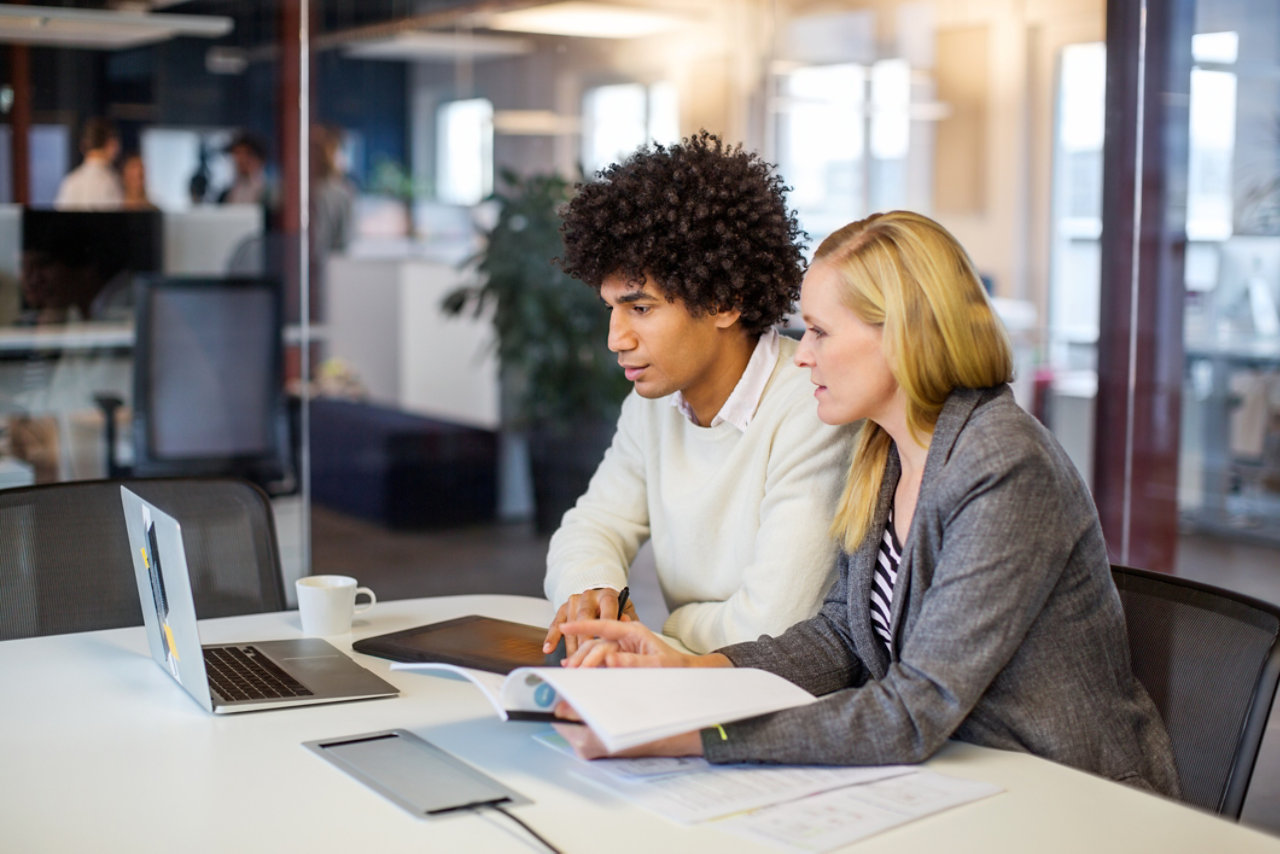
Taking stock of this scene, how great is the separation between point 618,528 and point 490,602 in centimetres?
23

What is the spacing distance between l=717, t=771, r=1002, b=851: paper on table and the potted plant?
3235mm

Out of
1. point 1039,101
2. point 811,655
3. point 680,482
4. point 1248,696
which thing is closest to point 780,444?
point 680,482

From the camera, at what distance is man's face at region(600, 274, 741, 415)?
2.03 m

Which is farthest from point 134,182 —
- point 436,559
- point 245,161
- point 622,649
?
point 622,649

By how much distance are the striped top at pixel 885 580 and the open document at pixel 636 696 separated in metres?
0.27

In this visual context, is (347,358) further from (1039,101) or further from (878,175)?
(1039,101)

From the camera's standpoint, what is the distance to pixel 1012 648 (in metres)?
1.46

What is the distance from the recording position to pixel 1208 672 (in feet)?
5.11

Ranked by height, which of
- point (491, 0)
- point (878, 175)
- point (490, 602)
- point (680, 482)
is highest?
point (491, 0)

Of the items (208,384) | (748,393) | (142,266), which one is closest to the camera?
(748,393)

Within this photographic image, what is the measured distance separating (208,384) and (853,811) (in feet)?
11.3

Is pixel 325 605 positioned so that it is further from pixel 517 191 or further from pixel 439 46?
pixel 439 46

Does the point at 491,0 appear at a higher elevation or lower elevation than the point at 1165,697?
higher

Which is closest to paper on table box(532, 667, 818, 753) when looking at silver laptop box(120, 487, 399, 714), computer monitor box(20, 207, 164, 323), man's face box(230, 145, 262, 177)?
silver laptop box(120, 487, 399, 714)
